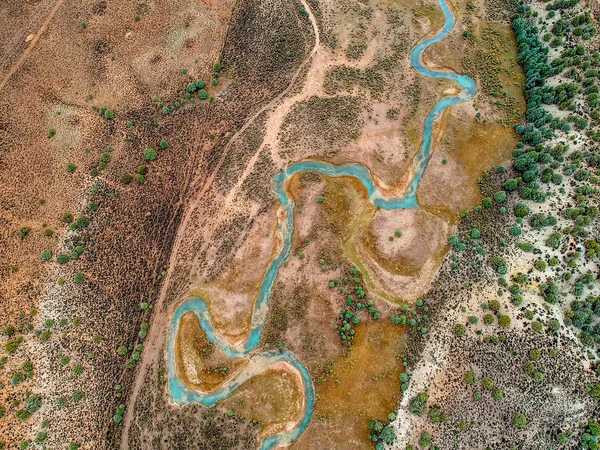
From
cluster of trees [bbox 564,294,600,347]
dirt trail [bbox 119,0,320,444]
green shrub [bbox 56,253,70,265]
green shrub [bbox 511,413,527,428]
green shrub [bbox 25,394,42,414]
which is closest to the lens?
green shrub [bbox 511,413,527,428]

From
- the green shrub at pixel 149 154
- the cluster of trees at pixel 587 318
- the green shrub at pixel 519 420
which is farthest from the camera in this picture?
the green shrub at pixel 149 154

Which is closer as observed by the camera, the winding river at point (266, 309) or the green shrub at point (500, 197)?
the winding river at point (266, 309)

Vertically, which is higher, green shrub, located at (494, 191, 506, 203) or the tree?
green shrub, located at (494, 191, 506, 203)

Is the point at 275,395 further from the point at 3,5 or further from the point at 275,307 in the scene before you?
the point at 3,5

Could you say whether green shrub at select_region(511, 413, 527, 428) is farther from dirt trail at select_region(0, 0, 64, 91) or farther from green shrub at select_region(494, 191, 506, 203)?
dirt trail at select_region(0, 0, 64, 91)

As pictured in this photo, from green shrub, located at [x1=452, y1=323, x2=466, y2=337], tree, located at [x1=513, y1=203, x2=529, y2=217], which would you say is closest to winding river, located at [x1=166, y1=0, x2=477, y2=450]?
tree, located at [x1=513, y1=203, x2=529, y2=217]

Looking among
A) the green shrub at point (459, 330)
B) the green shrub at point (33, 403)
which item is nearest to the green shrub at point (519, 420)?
the green shrub at point (459, 330)

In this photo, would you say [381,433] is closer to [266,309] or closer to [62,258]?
[266,309]

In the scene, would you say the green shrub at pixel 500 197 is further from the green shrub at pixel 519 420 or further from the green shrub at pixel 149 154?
the green shrub at pixel 149 154

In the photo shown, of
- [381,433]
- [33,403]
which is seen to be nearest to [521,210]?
[381,433]
